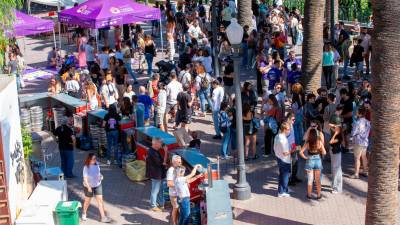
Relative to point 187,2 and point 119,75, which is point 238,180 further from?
point 187,2

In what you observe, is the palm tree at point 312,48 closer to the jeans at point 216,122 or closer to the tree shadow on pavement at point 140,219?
the jeans at point 216,122

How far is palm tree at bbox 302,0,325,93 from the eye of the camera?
19.6m

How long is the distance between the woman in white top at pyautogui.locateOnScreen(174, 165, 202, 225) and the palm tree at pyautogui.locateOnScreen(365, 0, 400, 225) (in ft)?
10.8

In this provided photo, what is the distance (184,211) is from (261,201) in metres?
2.25

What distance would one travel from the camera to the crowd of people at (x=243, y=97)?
14.3 m

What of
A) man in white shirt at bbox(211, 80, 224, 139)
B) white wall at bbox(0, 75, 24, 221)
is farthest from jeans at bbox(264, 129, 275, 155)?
white wall at bbox(0, 75, 24, 221)

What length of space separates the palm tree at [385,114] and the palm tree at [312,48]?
844 cm

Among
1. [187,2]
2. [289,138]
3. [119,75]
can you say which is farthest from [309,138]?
[187,2]

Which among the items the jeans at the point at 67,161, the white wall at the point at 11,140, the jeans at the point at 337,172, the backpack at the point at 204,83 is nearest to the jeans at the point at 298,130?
the jeans at the point at 337,172

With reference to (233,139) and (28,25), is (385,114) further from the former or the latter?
(28,25)

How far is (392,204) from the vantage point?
11.5 meters

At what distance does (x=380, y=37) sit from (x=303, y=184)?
544 centimetres

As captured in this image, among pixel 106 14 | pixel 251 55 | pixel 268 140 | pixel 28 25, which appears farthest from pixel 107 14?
pixel 268 140

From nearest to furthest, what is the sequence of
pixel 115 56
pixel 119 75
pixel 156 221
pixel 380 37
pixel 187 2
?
pixel 380 37 → pixel 156 221 → pixel 119 75 → pixel 115 56 → pixel 187 2
